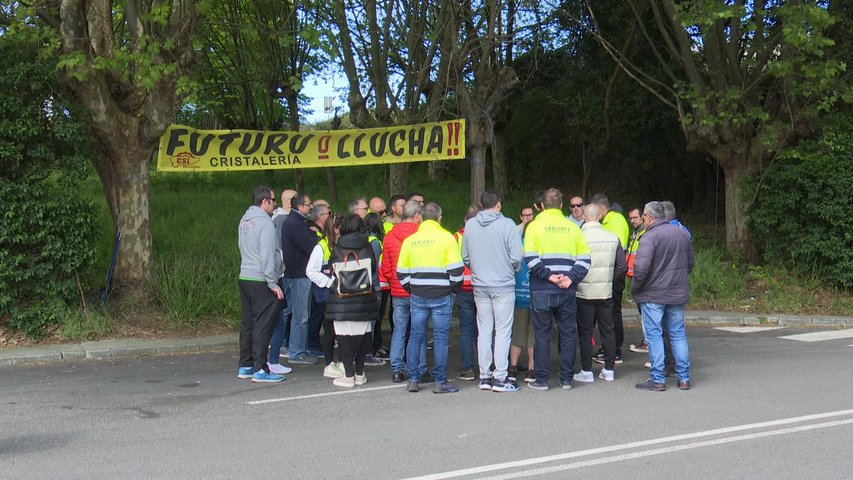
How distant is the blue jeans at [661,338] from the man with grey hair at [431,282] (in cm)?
194

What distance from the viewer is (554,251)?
7.63 meters

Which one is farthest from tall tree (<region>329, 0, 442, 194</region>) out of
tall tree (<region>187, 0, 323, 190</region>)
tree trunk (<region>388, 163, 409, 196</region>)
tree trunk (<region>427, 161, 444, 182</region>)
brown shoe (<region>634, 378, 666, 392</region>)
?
tree trunk (<region>427, 161, 444, 182</region>)

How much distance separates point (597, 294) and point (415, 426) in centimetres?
264

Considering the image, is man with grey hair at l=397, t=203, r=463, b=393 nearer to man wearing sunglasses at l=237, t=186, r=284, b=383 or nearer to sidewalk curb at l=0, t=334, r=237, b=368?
man wearing sunglasses at l=237, t=186, r=284, b=383

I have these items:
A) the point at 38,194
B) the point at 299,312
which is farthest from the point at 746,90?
the point at 38,194

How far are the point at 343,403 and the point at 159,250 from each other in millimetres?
6889

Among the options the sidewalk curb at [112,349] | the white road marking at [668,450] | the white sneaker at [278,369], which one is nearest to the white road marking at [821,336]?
the white road marking at [668,450]

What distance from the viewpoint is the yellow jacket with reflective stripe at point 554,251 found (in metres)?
7.62

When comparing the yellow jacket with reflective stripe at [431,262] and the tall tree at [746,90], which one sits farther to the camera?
the tall tree at [746,90]

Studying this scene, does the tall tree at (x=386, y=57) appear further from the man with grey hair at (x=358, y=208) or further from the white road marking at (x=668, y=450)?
the white road marking at (x=668, y=450)

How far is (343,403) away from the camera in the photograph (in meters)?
7.27

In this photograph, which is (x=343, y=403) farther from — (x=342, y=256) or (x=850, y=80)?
(x=850, y=80)

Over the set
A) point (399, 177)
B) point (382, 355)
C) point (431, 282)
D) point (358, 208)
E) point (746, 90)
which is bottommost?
point (382, 355)

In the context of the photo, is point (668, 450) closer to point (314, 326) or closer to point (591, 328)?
point (591, 328)
